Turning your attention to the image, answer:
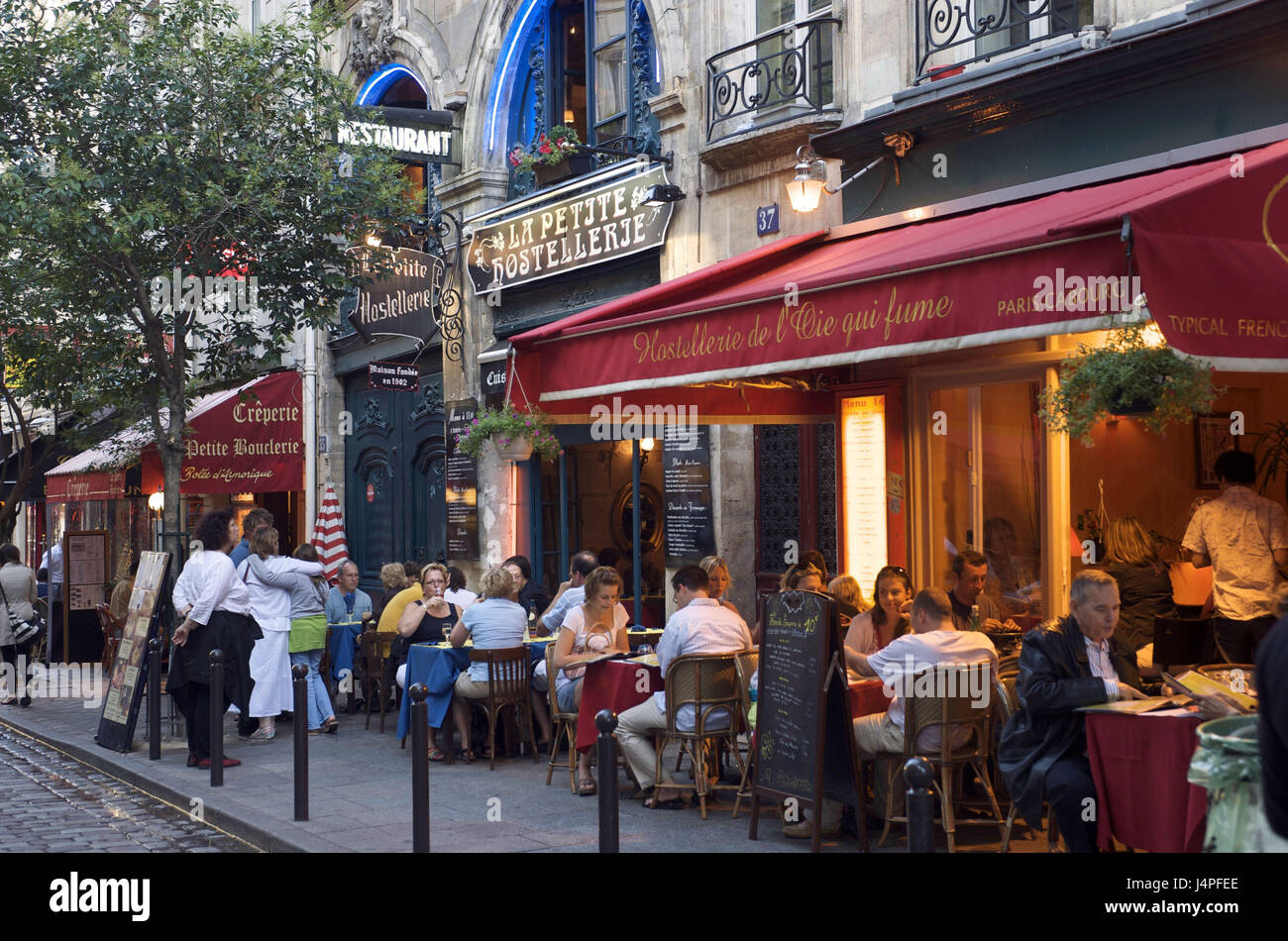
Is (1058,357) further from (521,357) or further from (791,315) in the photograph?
(521,357)

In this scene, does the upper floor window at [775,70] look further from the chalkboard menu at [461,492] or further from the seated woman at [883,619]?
the chalkboard menu at [461,492]

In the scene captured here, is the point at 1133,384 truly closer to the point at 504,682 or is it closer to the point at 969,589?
the point at 969,589

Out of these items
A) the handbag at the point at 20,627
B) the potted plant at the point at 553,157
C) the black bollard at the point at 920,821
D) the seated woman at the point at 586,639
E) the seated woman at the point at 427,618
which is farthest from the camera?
the handbag at the point at 20,627

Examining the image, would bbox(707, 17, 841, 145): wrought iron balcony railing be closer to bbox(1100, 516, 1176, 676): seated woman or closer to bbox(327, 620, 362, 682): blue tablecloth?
bbox(1100, 516, 1176, 676): seated woman

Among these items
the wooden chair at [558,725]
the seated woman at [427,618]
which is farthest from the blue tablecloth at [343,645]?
the wooden chair at [558,725]

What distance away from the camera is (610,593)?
8.84 meters

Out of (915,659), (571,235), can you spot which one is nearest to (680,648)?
(915,659)

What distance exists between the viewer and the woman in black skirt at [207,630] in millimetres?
10141

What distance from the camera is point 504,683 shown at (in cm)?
977

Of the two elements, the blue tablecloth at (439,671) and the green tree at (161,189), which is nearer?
the blue tablecloth at (439,671)

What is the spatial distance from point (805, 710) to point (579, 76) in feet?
32.6

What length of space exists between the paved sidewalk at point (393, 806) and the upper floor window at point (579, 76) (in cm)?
652

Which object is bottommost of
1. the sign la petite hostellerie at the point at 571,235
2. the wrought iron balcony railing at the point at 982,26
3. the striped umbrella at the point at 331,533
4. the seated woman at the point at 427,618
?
the seated woman at the point at 427,618
